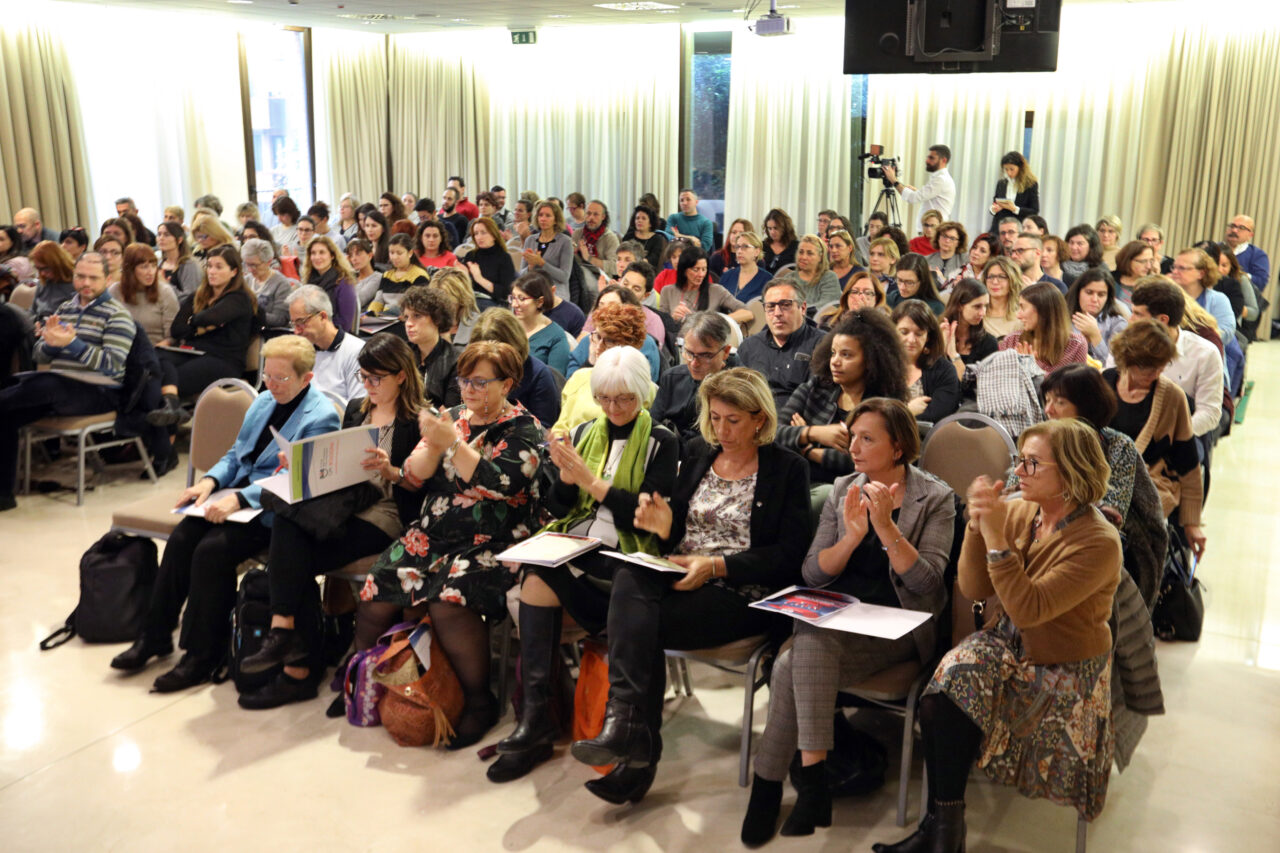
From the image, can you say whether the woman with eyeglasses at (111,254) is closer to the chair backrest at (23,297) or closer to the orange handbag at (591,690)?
the chair backrest at (23,297)

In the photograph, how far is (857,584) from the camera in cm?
299

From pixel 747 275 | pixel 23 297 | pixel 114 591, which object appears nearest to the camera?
pixel 114 591

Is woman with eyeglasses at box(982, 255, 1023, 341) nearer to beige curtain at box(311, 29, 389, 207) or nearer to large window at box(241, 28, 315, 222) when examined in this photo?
large window at box(241, 28, 315, 222)

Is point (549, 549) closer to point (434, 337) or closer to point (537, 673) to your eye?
point (537, 673)

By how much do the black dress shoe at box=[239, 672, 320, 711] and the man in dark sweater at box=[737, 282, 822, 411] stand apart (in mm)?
2105

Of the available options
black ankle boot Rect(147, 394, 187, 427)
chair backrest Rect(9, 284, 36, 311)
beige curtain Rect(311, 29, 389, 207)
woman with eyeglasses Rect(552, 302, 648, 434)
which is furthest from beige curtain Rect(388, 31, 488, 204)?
woman with eyeglasses Rect(552, 302, 648, 434)

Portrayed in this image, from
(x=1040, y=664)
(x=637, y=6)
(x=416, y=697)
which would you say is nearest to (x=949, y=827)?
(x=1040, y=664)

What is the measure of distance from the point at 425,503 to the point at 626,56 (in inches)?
462

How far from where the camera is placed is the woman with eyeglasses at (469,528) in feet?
11.1

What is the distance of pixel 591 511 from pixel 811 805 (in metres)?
1.13

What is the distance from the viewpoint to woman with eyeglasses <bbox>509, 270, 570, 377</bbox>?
529 centimetres

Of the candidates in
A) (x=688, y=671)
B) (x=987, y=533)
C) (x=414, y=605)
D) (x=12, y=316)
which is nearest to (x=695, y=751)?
(x=688, y=671)

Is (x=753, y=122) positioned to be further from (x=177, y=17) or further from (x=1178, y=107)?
(x=177, y=17)

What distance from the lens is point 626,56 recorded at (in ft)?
46.3
